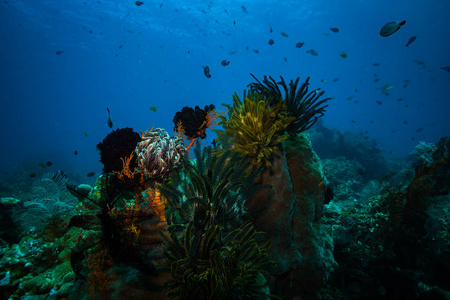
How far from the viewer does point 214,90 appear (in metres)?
172

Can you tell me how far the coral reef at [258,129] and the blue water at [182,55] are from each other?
1332cm

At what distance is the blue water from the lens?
169 feet

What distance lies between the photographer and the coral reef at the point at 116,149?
4.55 metres

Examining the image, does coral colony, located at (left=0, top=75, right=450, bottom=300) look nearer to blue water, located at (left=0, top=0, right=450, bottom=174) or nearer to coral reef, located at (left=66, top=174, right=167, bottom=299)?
coral reef, located at (left=66, top=174, right=167, bottom=299)

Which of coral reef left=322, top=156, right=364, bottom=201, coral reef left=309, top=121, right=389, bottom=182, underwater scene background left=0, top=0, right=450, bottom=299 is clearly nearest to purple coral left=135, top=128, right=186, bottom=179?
underwater scene background left=0, top=0, right=450, bottom=299

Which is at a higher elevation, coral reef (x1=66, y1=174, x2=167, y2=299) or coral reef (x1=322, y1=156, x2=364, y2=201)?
coral reef (x1=322, y1=156, x2=364, y2=201)

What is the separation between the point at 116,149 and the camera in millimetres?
4594

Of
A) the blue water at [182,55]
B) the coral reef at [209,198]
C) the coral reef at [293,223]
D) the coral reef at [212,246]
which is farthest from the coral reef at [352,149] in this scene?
the coral reef at [212,246]

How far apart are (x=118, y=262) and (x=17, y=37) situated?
80.4 metres

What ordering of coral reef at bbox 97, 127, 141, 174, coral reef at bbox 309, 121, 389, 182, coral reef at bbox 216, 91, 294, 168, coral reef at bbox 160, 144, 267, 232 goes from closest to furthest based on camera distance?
coral reef at bbox 160, 144, 267, 232
coral reef at bbox 216, 91, 294, 168
coral reef at bbox 97, 127, 141, 174
coral reef at bbox 309, 121, 389, 182

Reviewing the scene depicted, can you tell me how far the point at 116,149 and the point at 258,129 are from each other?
3.46m

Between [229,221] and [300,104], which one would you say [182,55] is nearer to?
[300,104]

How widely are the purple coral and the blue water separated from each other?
12.0m

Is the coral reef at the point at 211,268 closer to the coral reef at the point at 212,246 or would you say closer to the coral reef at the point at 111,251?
the coral reef at the point at 212,246
